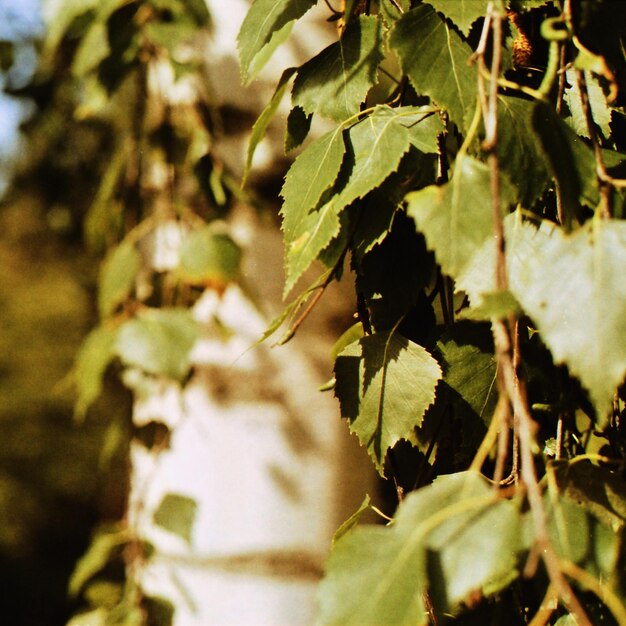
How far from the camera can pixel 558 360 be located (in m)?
0.25

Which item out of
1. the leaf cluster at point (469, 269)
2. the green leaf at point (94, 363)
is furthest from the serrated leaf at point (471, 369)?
the green leaf at point (94, 363)

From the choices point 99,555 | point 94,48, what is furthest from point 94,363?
point 94,48

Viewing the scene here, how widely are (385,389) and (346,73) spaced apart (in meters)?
0.18

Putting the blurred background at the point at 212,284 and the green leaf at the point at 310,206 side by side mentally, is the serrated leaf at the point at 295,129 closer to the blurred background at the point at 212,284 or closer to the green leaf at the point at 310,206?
the green leaf at the point at 310,206

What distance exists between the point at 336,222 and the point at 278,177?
37 cm

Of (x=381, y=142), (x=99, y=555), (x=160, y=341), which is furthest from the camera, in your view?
(x=99, y=555)

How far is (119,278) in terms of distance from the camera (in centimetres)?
75

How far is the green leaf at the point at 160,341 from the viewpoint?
0.63 meters

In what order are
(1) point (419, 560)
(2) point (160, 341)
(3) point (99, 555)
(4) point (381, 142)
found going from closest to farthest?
1. (1) point (419, 560)
2. (4) point (381, 142)
3. (2) point (160, 341)
4. (3) point (99, 555)

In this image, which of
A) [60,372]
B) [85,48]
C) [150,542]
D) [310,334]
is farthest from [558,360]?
[60,372]

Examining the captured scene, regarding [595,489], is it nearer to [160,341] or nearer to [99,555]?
[160,341]

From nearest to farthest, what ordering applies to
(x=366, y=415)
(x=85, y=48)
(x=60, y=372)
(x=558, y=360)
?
(x=558, y=360)
(x=366, y=415)
(x=85, y=48)
(x=60, y=372)

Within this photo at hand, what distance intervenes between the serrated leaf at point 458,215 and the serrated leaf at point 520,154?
42 mm

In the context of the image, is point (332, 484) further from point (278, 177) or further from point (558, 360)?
point (558, 360)
